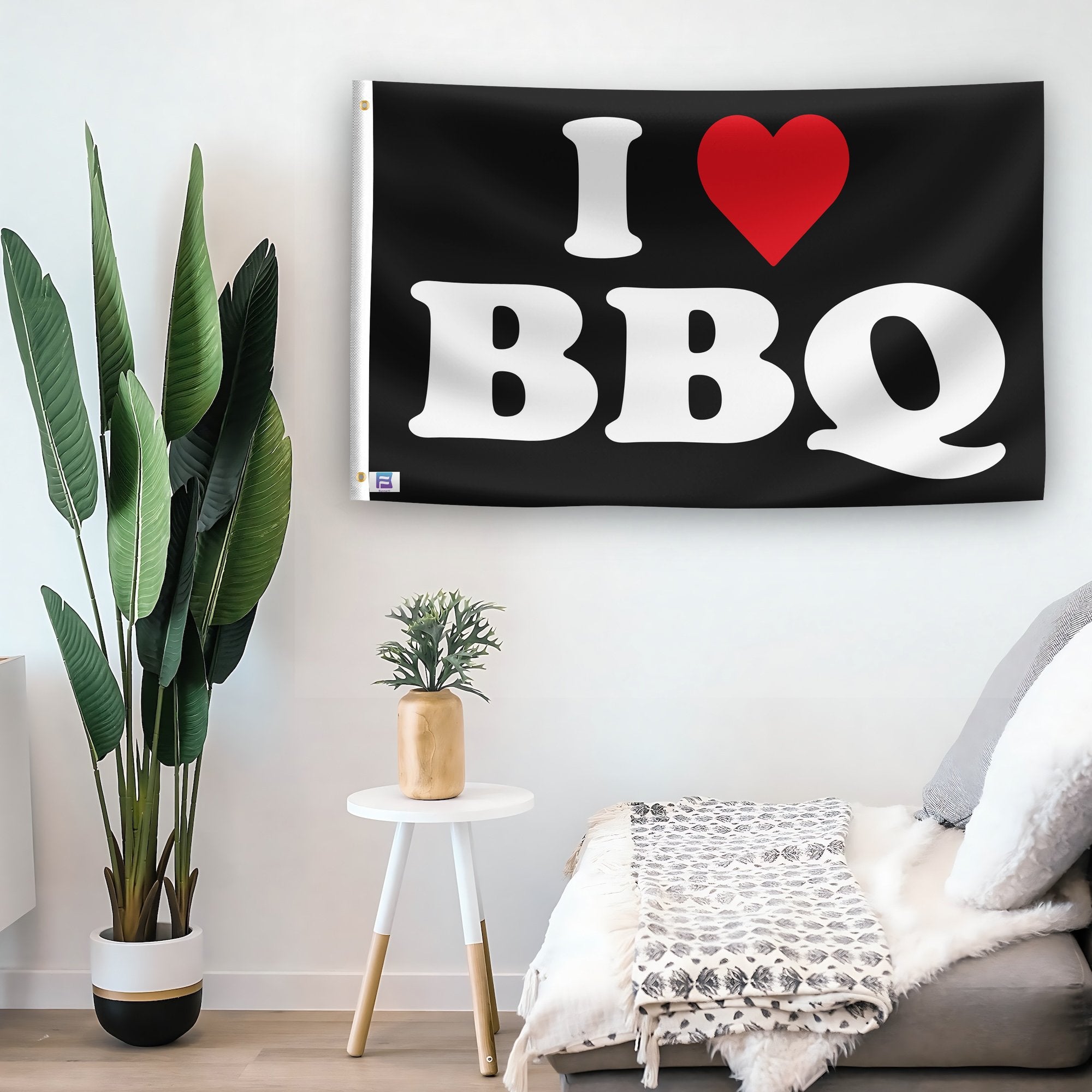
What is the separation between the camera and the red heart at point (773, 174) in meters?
2.23

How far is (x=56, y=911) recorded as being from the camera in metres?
2.30

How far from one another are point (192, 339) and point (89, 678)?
66 cm

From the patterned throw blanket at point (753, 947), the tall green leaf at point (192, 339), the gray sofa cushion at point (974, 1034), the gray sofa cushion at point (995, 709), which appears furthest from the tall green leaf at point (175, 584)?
the gray sofa cushion at point (995, 709)

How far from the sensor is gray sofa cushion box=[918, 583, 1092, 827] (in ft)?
5.68

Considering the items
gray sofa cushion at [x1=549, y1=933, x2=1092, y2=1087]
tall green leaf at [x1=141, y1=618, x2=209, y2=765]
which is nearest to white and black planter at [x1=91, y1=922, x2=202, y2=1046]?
tall green leaf at [x1=141, y1=618, x2=209, y2=765]

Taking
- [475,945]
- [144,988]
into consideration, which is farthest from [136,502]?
[475,945]

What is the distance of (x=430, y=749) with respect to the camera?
6.21 feet

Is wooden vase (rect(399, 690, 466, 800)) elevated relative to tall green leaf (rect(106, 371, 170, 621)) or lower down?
lower down

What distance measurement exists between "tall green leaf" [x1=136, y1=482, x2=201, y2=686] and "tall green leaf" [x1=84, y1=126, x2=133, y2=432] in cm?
21

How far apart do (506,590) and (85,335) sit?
1062 mm

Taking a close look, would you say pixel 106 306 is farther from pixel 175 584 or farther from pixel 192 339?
pixel 175 584

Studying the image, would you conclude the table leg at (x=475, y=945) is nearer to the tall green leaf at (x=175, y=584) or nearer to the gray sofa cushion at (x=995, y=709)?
the tall green leaf at (x=175, y=584)

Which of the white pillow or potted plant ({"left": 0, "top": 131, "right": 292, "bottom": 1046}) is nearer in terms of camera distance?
the white pillow

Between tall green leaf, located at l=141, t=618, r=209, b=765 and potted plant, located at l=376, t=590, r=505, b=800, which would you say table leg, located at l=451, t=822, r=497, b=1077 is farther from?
tall green leaf, located at l=141, t=618, r=209, b=765
